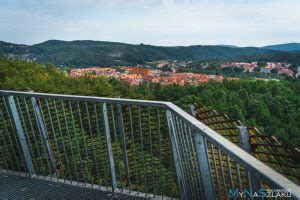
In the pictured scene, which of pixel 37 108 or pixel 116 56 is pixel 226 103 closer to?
pixel 37 108

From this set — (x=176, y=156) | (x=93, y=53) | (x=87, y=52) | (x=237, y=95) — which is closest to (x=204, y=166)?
(x=176, y=156)

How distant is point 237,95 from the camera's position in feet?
227

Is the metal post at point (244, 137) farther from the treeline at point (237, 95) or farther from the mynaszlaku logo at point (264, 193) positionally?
the treeline at point (237, 95)

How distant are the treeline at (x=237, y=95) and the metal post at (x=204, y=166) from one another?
41.3 m

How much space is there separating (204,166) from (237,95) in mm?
69104

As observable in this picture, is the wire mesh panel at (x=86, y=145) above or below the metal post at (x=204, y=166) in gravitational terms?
below

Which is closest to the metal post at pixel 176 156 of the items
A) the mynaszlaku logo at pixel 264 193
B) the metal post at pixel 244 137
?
the metal post at pixel 244 137

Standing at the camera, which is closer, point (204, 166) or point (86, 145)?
point (204, 166)

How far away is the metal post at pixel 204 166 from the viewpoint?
83.1 inches

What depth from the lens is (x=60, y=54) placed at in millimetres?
145375

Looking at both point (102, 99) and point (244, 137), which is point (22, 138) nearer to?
point (102, 99)

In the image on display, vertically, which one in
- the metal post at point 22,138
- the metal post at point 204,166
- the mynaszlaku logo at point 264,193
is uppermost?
the mynaszlaku logo at point 264,193

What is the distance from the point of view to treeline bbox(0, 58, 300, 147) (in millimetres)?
49406

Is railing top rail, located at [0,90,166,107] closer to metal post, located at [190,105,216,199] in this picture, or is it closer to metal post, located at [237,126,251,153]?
metal post, located at [237,126,251,153]
